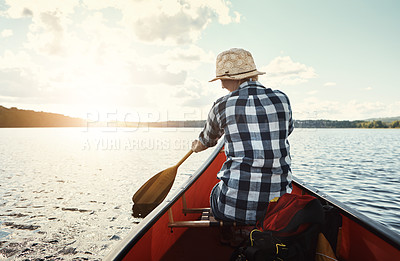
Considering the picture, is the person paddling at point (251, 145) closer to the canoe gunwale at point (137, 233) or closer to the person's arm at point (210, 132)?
the person's arm at point (210, 132)

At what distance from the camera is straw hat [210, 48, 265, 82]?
193 centimetres

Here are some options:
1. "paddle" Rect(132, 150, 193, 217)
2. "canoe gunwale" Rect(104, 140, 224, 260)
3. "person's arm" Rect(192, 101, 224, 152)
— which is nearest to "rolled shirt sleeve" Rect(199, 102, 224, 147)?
"person's arm" Rect(192, 101, 224, 152)

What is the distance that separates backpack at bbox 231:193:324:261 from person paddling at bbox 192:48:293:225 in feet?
1.12

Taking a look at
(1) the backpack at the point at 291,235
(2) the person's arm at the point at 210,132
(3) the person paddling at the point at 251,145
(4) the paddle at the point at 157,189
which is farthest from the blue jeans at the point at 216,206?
(4) the paddle at the point at 157,189

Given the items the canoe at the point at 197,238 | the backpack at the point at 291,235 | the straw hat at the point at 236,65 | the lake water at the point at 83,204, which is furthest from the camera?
the lake water at the point at 83,204

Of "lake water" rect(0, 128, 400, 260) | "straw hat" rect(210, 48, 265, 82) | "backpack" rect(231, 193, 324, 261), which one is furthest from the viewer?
"lake water" rect(0, 128, 400, 260)

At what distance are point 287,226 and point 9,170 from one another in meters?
18.4

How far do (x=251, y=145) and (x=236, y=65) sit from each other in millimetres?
626

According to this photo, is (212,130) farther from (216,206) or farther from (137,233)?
(137,233)

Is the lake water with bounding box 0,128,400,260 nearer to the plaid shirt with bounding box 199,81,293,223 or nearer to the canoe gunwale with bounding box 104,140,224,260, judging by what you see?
the canoe gunwale with bounding box 104,140,224,260

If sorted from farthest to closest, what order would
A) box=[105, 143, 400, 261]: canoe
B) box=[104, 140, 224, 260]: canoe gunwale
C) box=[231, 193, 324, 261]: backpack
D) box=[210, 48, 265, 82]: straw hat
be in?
box=[210, 48, 265, 82]: straw hat → box=[105, 143, 400, 261]: canoe → box=[104, 140, 224, 260]: canoe gunwale → box=[231, 193, 324, 261]: backpack

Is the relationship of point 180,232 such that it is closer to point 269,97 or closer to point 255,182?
point 255,182

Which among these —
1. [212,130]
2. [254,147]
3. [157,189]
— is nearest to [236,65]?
[212,130]

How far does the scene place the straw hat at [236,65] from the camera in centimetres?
193
